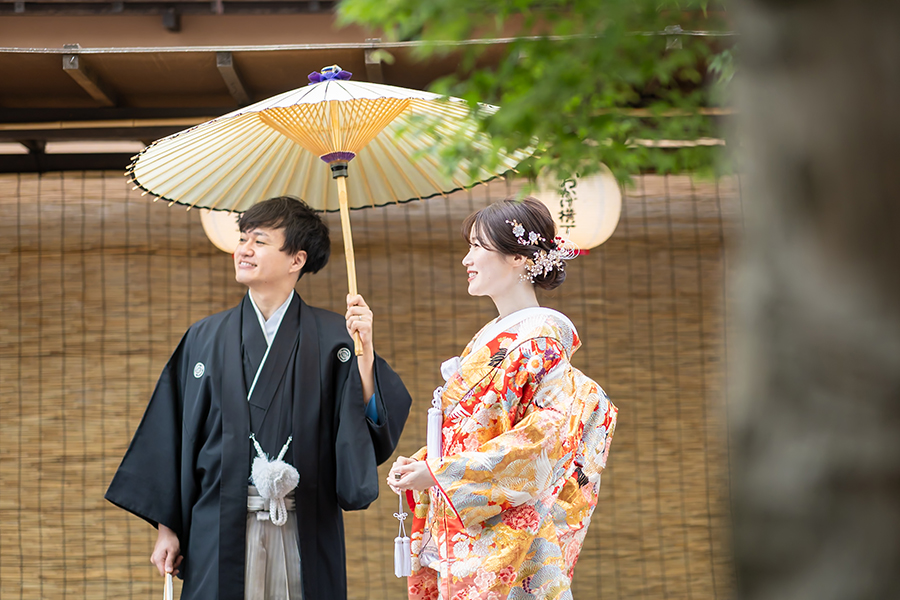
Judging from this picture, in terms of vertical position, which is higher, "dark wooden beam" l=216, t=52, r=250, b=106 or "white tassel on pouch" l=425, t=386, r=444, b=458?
"dark wooden beam" l=216, t=52, r=250, b=106

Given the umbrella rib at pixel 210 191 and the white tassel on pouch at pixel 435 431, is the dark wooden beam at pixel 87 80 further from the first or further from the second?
the white tassel on pouch at pixel 435 431

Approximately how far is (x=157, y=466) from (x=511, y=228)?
161 cm

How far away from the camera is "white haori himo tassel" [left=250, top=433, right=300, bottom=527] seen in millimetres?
2742

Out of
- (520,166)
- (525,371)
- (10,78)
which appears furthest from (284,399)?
(10,78)

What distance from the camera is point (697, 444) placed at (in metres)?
5.05

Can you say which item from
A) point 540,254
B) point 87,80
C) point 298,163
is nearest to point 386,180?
point 298,163

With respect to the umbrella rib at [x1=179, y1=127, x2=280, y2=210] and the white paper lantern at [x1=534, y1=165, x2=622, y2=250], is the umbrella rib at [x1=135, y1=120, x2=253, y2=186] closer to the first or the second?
the umbrella rib at [x1=179, y1=127, x2=280, y2=210]

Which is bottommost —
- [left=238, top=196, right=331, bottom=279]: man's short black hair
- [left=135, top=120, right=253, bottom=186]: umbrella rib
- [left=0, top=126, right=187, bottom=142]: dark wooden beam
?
[left=238, top=196, right=331, bottom=279]: man's short black hair

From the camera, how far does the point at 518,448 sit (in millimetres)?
2416

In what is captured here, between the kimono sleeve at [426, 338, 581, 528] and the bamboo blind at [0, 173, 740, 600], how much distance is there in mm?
2404

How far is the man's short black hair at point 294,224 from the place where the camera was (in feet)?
10.0

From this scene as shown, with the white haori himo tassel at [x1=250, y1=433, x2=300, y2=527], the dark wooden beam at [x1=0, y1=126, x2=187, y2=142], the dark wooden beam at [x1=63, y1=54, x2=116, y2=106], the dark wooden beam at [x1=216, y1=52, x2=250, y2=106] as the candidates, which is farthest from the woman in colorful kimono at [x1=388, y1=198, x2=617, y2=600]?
the dark wooden beam at [x1=0, y1=126, x2=187, y2=142]

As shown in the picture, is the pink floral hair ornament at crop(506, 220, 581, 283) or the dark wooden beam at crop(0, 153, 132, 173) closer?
the pink floral hair ornament at crop(506, 220, 581, 283)

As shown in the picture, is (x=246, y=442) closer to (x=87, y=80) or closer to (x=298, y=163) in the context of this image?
(x=298, y=163)
